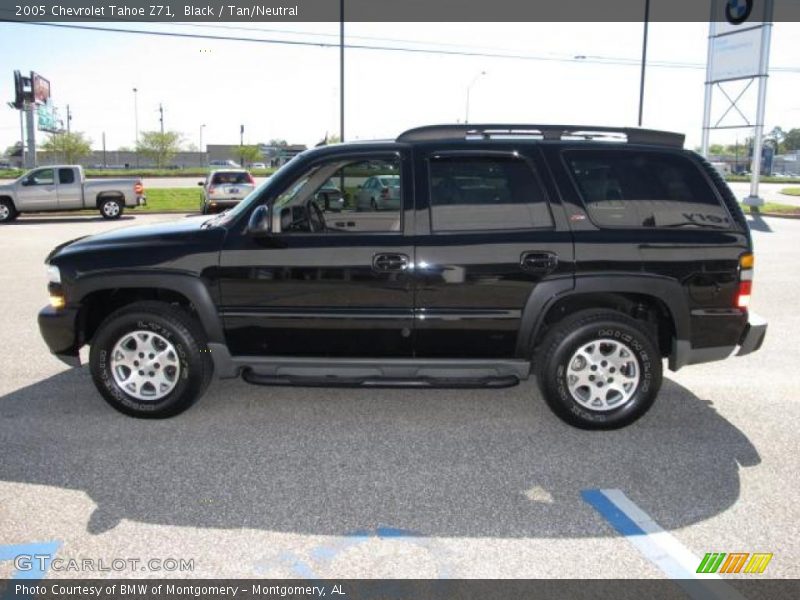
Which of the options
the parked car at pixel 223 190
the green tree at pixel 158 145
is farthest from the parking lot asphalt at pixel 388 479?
the green tree at pixel 158 145

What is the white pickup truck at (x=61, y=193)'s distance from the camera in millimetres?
21156

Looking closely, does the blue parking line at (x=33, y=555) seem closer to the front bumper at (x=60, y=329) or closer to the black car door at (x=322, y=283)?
the black car door at (x=322, y=283)

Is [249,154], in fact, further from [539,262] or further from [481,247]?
[539,262]

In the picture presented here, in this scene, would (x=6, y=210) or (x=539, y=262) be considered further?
(x=6, y=210)

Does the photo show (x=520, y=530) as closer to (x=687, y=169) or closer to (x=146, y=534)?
(x=146, y=534)

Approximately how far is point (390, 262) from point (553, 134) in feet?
4.79

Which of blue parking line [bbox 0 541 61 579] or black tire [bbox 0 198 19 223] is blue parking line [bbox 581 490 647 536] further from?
black tire [bbox 0 198 19 223]

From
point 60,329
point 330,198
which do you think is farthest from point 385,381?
point 60,329

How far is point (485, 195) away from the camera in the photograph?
174 inches

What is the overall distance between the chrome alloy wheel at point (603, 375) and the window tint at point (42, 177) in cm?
2154

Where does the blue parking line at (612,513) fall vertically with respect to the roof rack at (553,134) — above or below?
below

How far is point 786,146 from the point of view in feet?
541

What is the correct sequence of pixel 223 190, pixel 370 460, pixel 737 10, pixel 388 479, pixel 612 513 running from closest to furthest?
pixel 612 513 → pixel 388 479 → pixel 370 460 → pixel 223 190 → pixel 737 10

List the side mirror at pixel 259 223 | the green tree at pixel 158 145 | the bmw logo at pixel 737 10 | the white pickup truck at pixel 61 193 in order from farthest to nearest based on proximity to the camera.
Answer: the green tree at pixel 158 145, the bmw logo at pixel 737 10, the white pickup truck at pixel 61 193, the side mirror at pixel 259 223
